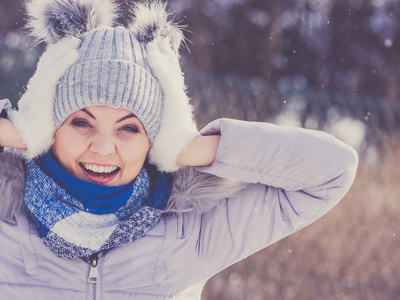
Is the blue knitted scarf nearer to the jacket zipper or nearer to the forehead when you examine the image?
the jacket zipper

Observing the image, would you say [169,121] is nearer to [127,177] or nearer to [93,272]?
[127,177]

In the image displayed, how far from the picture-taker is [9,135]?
1650 millimetres

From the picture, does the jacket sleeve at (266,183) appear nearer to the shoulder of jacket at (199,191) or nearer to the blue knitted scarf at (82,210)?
the shoulder of jacket at (199,191)

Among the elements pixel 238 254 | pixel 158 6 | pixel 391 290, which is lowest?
pixel 391 290

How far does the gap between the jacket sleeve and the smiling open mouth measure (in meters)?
0.29

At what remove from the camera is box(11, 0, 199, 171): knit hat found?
163 cm

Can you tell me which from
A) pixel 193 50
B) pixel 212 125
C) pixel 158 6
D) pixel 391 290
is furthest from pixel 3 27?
pixel 391 290

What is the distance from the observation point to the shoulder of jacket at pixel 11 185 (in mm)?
1666

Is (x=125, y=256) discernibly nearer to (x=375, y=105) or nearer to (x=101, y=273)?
(x=101, y=273)

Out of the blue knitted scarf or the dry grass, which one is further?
the dry grass

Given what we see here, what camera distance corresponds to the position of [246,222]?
1736 millimetres

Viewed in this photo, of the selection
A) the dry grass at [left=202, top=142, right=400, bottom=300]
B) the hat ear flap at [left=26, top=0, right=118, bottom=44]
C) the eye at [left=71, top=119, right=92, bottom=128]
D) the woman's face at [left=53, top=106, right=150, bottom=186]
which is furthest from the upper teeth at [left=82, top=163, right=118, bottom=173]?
the dry grass at [left=202, top=142, right=400, bottom=300]

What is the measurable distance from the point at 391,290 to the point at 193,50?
224 centimetres

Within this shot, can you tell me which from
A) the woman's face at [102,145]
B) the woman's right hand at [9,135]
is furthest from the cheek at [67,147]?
the woman's right hand at [9,135]
